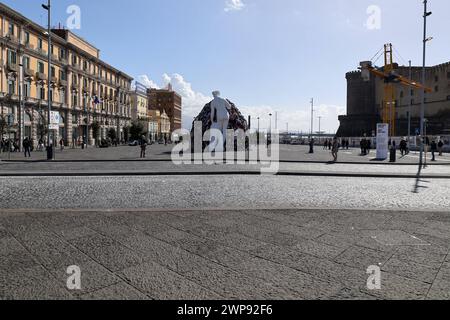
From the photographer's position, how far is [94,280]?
12.5 ft

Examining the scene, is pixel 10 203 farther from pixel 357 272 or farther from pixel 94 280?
pixel 357 272

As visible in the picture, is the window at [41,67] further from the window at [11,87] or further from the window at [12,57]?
the window at [11,87]

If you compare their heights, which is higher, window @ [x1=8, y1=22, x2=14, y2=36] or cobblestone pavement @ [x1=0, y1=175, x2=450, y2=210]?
window @ [x1=8, y1=22, x2=14, y2=36]

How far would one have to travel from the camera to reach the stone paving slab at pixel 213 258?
3.60 metres

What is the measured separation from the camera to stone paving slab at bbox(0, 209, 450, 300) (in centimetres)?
360

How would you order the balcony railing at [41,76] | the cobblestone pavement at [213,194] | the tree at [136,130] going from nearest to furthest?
the cobblestone pavement at [213,194] → the balcony railing at [41,76] → the tree at [136,130]

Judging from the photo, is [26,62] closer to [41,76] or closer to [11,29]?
[41,76]

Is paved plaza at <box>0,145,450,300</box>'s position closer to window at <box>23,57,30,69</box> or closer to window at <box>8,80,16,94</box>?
window at <box>8,80,16,94</box>
